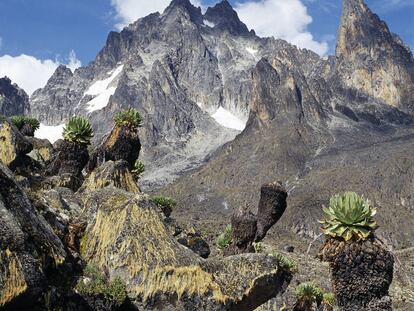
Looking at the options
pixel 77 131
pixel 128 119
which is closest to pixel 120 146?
pixel 128 119

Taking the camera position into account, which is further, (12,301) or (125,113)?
(125,113)

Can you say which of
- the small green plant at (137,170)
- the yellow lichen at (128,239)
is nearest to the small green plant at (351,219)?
the yellow lichen at (128,239)

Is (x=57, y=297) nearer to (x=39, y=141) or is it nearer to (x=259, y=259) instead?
(x=259, y=259)

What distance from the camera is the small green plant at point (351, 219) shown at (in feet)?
46.9

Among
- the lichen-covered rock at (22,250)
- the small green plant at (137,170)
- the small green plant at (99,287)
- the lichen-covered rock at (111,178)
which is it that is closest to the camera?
the lichen-covered rock at (22,250)

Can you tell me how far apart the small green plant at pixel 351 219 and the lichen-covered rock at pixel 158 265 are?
7.07 ft

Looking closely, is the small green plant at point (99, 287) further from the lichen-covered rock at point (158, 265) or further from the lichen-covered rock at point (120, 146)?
the lichen-covered rock at point (120, 146)

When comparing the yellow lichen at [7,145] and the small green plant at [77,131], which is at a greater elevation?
the small green plant at [77,131]

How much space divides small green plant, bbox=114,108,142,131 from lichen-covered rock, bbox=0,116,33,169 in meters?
5.40

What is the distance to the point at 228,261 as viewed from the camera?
15.1 metres

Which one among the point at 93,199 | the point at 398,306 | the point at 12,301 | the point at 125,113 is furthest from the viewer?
the point at 398,306

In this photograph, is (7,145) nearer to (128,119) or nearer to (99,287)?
(128,119)

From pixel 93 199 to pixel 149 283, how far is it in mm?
3309

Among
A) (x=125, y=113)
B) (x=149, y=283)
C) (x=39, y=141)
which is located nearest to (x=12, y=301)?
(x=149, y=283)
